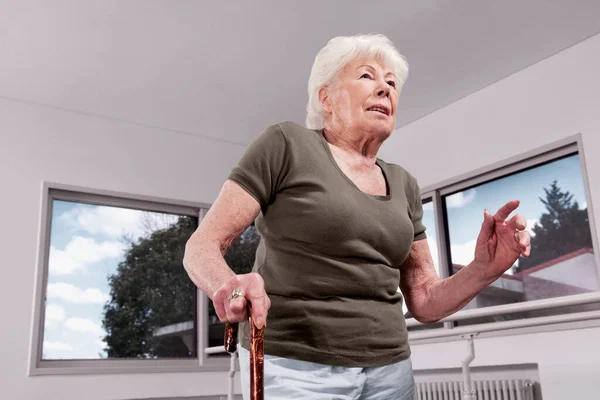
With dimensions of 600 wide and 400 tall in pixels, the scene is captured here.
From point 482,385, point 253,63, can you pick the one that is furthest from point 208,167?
point 482,385

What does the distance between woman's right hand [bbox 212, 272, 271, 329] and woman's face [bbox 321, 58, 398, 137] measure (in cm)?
52

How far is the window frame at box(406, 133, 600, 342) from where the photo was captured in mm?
2309

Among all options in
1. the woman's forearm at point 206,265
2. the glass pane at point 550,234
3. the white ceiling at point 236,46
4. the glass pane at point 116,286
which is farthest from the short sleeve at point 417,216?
the glass pane at point 116,286

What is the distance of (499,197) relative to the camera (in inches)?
164

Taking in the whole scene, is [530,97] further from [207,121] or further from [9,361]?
[9,361]

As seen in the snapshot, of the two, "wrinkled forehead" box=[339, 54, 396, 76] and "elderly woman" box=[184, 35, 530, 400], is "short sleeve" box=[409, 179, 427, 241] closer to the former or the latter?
"elderly woman" box=[184, 35, 530, 400]

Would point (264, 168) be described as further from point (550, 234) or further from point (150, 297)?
point (150, 297)

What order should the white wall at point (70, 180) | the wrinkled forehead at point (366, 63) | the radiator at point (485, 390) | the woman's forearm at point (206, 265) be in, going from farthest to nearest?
the white wall at point (70, 180) → the radiator at point (485, 390) → the wrinkled forehead at point (366, 63) → the woman's forearm at point (206, 265)

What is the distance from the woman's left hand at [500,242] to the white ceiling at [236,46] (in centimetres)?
252

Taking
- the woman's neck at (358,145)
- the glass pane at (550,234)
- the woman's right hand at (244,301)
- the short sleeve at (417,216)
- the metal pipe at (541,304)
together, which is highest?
the glass pane at (550,234)

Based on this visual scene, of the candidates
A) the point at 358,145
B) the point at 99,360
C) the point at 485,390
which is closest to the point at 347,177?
the point at 358,145

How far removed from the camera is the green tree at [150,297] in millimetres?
4438

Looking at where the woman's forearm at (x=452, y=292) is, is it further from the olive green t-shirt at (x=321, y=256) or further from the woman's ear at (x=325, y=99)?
the woman's ear at (x=325, y=99)

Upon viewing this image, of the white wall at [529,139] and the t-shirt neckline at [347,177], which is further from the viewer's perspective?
the white wall at [529,139]
